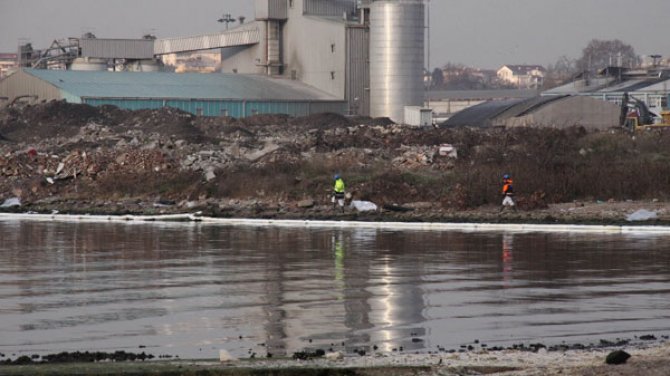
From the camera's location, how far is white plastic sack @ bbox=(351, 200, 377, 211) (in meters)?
37.6

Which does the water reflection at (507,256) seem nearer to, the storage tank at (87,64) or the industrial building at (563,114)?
the industrial building at (563,114)

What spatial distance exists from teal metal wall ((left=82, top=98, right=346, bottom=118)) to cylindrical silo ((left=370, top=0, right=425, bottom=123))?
11.8ft

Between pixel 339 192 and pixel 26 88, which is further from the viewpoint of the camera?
pixel 26 88

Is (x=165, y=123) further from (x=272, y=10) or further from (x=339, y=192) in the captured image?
(x=339, y=192)

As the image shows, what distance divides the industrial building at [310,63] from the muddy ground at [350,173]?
11.6 m

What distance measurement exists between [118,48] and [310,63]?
1616cm

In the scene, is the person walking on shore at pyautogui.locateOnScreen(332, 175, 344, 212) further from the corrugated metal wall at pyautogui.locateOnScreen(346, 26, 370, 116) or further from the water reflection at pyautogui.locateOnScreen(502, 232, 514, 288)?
the corrugated metal wall at pyautogui.locateOnScreen(346, 26, 370, 116)

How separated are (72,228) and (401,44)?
149 feet

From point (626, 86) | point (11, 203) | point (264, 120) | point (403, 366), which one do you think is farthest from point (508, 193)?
point (626, 86)

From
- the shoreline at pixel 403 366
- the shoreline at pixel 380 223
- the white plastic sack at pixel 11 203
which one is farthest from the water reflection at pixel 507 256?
the white plastic sack at pixel 11 203

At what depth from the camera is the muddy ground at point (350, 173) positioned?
37.7 m

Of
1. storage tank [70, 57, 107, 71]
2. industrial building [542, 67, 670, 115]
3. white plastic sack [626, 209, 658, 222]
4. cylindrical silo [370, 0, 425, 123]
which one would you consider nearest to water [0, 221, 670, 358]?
white plastic sack [626, 209, 658, 222]

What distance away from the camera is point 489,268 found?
76.6ft

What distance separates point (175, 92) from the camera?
75125 millimetres
